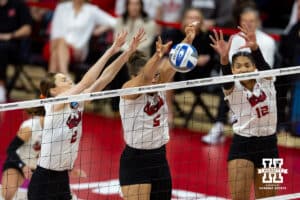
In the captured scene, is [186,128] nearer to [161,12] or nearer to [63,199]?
[161,12]

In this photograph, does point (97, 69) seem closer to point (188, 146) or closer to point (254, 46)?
point (254, 46)

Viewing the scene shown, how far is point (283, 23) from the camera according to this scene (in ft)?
52.2

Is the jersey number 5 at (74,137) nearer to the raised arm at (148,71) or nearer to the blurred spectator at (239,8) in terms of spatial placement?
the raised arm at (148,71)

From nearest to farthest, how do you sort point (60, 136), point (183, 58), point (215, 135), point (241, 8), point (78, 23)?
point (183, 58)
point (60, 136)
point (241, 8)
point (215, 135)
point (78, 23)

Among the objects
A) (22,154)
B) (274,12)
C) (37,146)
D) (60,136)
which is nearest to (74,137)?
(60,136)

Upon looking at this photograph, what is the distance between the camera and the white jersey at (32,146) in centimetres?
1009

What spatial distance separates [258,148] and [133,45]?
1.60 meters

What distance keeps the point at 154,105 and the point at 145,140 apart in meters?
0.34

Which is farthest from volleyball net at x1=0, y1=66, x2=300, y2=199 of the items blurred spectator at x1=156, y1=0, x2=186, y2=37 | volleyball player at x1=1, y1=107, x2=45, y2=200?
blurred spectator at x1=156, y1=0, x2=186, y2=37

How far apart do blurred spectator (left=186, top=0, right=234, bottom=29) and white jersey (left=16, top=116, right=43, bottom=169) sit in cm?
483

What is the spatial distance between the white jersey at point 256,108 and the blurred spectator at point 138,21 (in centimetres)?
461

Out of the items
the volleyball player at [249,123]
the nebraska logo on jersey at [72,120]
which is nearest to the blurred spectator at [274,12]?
the volleyball player at [249,123]

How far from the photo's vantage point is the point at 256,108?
970 cm

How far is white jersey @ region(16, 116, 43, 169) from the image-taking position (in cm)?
1009
